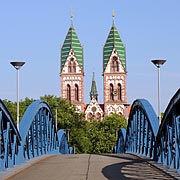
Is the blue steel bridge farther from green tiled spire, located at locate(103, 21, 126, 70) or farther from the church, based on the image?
green tiled spire, located at locate(103, 21, 126, 70)

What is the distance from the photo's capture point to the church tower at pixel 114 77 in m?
160

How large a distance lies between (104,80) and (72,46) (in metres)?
15.0

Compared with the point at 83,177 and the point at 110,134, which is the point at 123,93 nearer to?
the point at 110,134

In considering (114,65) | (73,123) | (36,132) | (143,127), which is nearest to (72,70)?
(114,65)

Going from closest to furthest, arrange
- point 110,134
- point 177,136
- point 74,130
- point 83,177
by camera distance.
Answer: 1. point 83,177
2. point 177,136
3. point 74,130
4. point 110,134

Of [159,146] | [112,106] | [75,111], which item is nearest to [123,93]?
[112,106]

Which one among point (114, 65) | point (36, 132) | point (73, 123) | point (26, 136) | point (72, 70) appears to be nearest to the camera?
point (26, 136)

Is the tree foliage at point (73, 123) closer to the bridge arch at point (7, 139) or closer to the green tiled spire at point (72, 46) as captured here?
the green tiled spire at point (72, 46)

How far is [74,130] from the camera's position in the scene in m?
93.9

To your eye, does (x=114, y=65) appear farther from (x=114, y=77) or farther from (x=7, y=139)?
(x=7, y=139)

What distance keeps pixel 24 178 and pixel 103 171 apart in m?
3.23

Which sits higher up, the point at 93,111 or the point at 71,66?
the point at 71,66

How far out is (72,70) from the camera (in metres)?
165

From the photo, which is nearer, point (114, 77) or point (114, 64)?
point (114, 77)
